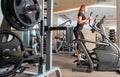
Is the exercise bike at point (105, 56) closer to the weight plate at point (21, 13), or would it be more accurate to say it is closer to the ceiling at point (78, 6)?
the weight plate at point (21, 13)

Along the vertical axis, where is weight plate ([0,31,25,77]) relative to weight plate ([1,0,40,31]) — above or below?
below

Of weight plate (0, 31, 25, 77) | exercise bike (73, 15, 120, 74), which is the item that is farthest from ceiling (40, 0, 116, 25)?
weight plate (0, 31, 25, 77)

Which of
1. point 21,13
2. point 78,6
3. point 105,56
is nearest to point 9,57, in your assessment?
point 21,13

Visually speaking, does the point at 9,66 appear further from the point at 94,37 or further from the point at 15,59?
the point at 94,37

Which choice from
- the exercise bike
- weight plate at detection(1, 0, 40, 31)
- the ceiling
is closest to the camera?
weight plate at detection(1, 0, 40, 31)

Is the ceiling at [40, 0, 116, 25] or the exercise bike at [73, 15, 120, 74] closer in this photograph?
the exercise bike at [73, 15, 120, 74]

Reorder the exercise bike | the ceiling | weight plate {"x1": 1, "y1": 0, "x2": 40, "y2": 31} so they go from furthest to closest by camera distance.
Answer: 1. the ceiling
2. the exercise bike
3. weight plate {"x1": 1, "y1": 0, "x2": 40, "y2": 31}

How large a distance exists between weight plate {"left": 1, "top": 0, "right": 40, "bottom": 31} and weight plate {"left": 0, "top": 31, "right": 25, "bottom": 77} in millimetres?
136

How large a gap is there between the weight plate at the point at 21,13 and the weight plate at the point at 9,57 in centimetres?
14

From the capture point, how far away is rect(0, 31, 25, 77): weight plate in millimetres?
1938

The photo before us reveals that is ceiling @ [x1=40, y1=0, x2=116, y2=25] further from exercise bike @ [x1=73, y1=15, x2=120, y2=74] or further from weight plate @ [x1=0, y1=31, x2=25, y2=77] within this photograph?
weight plate @ [x1=0, y1=31, x2=25, y2=77]

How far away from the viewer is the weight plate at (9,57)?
6.36ft

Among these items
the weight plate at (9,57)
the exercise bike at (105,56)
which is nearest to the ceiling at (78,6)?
the exercise bike at (105,56)

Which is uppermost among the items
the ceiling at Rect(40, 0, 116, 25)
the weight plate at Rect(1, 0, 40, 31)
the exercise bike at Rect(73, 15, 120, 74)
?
the ceiling at Rect(40, 0, 116, 25)
